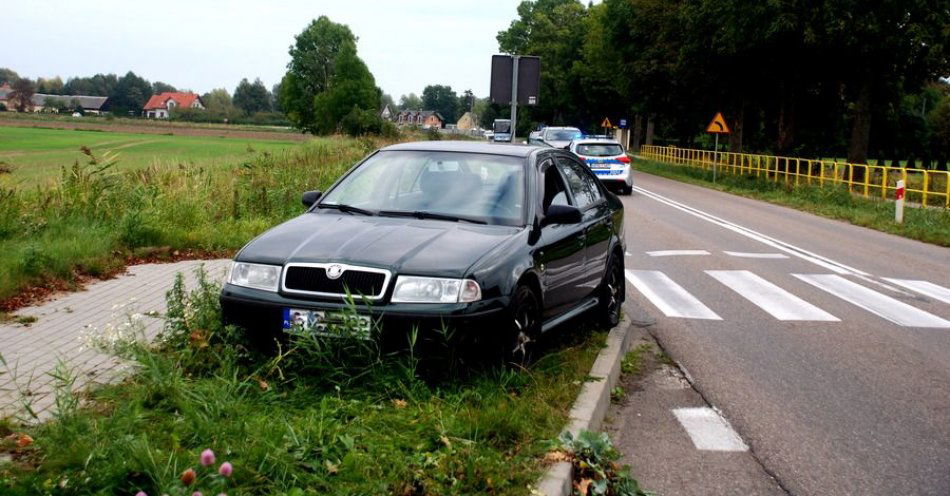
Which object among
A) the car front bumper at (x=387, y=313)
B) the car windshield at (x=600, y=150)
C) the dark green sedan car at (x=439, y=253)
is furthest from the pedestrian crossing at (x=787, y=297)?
the car windshield at (x=600, y=150)

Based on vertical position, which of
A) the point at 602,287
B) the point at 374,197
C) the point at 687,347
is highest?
the point at 374,197

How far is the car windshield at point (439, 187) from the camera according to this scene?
6664 mm

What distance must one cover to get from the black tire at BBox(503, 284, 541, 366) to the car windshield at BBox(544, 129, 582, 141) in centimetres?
3701

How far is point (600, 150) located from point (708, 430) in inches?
943

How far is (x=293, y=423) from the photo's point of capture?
4.66m

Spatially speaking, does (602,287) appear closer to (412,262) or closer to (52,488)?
(412,262)

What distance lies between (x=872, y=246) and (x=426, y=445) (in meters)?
14.3

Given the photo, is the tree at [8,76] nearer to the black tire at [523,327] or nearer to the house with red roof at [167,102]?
the house with red roof at [167,102]

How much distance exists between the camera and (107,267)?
10.4 metres

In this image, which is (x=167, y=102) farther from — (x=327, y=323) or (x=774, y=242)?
(x=327, y=323)

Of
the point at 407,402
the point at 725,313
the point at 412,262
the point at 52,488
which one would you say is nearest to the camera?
the point at 52,488

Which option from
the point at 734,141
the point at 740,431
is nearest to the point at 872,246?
the point at 740,431

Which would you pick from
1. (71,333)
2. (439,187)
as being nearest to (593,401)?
(439,187)

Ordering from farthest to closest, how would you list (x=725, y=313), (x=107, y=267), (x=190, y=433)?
(x=107, y=267), (x=725, y=313), (x=190, y=433)
